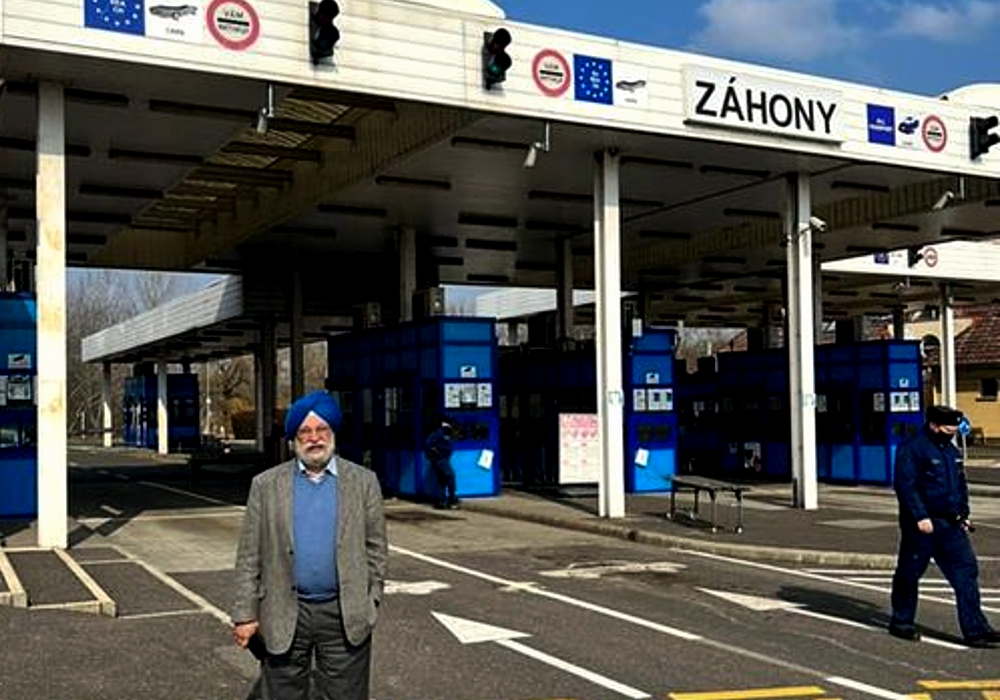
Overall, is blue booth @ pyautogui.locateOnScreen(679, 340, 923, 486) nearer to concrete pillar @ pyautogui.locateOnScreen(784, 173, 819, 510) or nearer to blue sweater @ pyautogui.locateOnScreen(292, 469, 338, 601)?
concrete pillar @ pyautogui.locateOnScreen(784, 173, 819, 510)

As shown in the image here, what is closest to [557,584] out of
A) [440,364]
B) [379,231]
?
[440,364]

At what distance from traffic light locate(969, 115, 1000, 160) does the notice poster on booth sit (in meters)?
7.73

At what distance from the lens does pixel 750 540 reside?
14.3 meters

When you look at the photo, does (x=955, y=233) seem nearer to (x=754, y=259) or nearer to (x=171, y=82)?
(x=754, y=259)

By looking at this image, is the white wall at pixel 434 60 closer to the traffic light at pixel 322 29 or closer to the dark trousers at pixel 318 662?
the traffic light at pixel 322 29

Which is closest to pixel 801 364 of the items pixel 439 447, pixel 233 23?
pixel 439 447

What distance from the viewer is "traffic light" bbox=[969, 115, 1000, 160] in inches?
771

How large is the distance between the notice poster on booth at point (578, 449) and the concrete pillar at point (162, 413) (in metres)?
36.4

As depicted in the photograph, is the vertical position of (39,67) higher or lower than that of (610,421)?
higher

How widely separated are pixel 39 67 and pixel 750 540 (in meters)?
9.73

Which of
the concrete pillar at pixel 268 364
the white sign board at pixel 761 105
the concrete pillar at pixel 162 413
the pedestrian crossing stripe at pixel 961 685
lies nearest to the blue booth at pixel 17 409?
the white sign board at pixel 761 105

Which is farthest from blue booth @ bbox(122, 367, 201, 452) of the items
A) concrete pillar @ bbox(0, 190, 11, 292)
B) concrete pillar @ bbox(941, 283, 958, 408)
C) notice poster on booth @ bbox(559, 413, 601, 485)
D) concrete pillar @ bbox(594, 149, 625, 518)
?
concrete pillar @ bbox(594, 149, 625, 518)

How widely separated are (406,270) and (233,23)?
11538mm

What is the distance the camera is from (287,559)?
4645 millimetres
